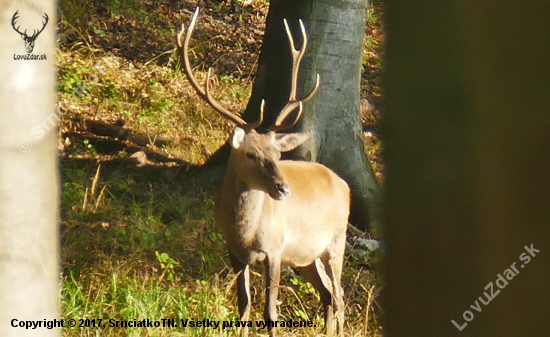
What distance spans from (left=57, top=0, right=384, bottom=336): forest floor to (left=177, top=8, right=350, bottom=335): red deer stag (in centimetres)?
24

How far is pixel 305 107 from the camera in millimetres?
4605

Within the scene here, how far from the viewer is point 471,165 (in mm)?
627

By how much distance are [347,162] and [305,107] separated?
18.8 inches

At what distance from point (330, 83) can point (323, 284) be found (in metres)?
1.28

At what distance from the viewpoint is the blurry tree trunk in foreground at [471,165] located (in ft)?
2.03

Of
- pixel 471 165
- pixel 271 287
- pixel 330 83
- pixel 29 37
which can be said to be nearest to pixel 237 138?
pixel 271 287

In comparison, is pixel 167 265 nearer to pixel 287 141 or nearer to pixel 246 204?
pixel 246 204

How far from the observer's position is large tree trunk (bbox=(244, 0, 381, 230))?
4676 mm

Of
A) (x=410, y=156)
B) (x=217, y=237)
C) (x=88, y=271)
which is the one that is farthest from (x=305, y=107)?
(x=410, y=156)

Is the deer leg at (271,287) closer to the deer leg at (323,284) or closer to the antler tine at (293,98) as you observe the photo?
the deer leg at (323,284)

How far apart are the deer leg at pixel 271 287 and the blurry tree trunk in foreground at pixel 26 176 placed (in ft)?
6.41

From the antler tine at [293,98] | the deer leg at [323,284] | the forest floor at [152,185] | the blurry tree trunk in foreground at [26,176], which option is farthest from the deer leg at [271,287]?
the blurry tree trunk in foreground at [26,176]

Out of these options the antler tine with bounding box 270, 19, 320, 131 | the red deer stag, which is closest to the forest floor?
the red deer stag

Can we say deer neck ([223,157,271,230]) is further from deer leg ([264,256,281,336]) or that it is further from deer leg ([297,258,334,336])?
deer leg ([297,258,334,336])
